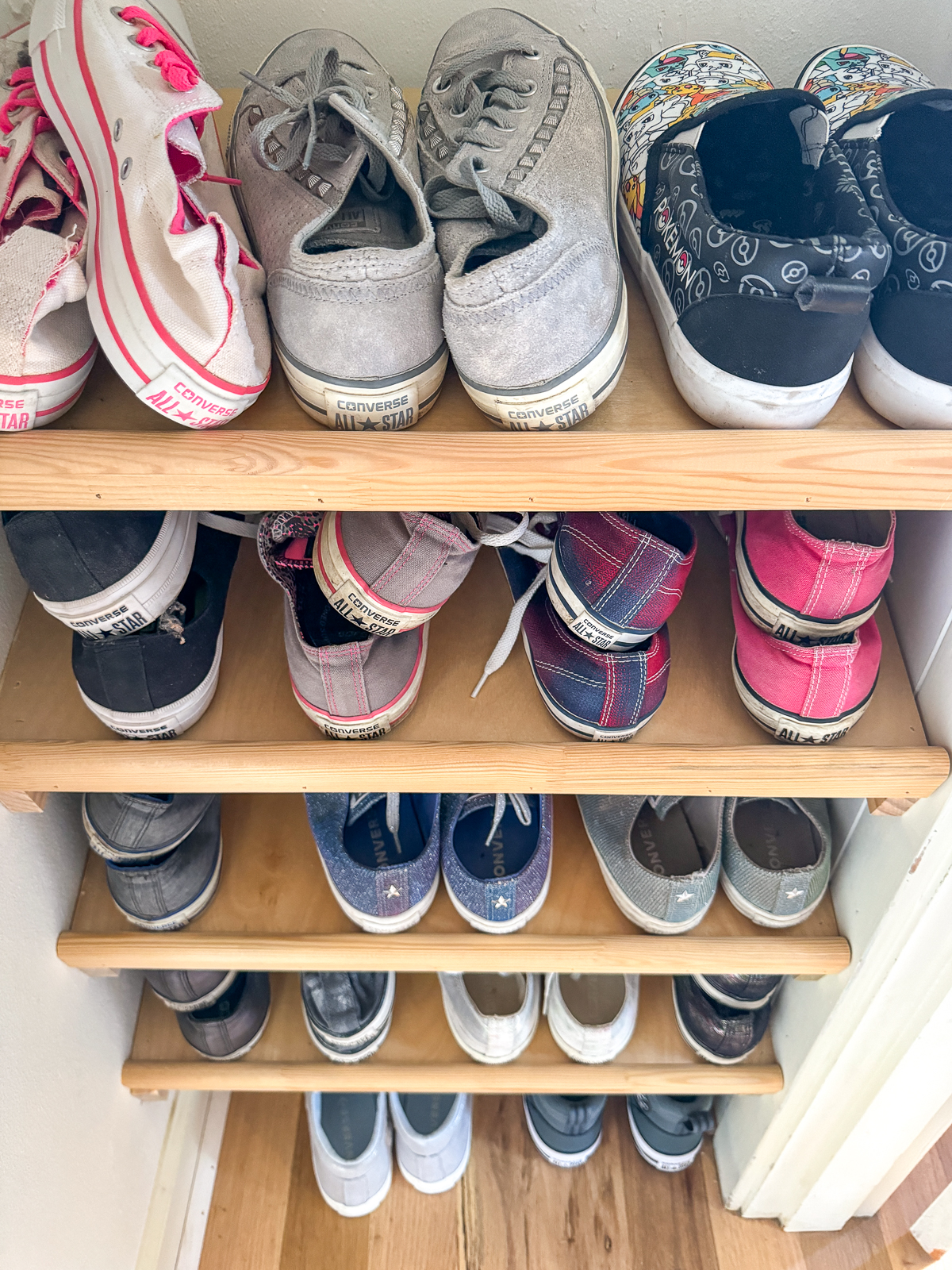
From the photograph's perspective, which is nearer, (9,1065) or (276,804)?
(9,1065)

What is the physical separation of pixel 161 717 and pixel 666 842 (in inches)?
19.3

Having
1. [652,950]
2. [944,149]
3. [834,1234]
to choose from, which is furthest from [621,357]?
[834,1234]

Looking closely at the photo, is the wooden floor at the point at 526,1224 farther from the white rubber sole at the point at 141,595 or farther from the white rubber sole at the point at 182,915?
the white rubber sole at the point at 141,595

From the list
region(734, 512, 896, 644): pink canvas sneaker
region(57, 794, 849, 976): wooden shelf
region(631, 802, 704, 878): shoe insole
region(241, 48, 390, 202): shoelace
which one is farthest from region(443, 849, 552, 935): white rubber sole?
region(241, 48, 390, 202): shoelace

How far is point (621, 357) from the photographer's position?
1.55 feet

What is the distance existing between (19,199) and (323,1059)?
2.71 feet

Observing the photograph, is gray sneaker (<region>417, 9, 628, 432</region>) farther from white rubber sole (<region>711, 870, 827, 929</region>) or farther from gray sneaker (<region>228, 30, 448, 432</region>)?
white rubber sole (<region>711, 870, 827, 929</region>)

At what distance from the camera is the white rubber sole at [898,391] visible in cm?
46

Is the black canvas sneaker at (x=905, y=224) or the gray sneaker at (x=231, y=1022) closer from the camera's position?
the black canvas sneaker at (x=905, y=224)

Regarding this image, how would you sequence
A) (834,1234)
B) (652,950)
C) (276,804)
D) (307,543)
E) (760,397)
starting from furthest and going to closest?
(834,1234), (276,804), (652,950), (307,543), (760,397)

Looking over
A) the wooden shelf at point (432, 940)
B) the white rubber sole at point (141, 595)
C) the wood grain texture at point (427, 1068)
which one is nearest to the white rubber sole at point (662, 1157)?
the wood grain texture at point (427, 1068)

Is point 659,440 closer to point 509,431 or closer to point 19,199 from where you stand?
point 509,431

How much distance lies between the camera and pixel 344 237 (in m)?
0.50

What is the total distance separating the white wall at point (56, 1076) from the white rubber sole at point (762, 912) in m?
0.61
